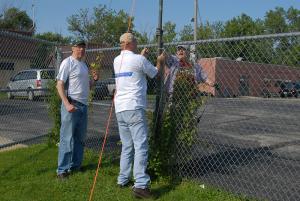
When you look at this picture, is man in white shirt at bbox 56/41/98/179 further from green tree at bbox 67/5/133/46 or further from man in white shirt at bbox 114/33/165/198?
green tree at bbox 67/5/133/46

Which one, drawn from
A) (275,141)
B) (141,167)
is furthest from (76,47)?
(275,141)

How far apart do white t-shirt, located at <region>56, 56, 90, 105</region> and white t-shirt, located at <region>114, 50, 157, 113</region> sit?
3.45 ft

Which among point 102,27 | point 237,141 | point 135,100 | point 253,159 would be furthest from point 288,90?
point 102,27

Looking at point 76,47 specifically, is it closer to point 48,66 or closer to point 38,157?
point 38,157

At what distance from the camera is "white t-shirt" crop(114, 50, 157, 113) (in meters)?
5.27

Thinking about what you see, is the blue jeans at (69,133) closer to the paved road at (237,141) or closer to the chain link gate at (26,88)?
the paved road at (237,141)

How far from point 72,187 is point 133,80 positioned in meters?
1.69

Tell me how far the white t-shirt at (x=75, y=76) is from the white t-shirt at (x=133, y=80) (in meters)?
1.05

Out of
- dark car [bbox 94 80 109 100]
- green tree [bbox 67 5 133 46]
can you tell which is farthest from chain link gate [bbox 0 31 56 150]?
green tree [bbox 67 5 133 46]

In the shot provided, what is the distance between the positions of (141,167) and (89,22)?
4689cm

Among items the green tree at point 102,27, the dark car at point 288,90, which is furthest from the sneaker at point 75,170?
the green tree at point 102,27

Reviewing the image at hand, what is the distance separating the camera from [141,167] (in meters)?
5.31

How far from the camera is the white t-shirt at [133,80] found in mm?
5273

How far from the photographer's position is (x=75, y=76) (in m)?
6.20
